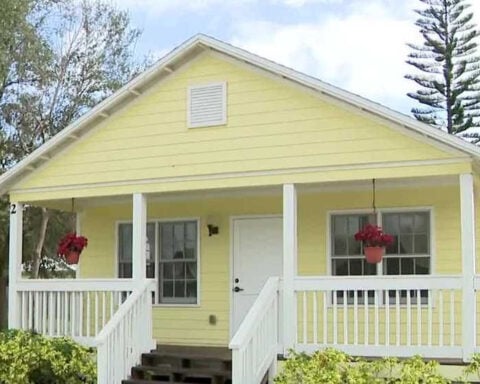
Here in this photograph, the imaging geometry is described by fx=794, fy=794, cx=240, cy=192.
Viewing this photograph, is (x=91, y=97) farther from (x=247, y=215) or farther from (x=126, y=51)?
(x=247, y=215)

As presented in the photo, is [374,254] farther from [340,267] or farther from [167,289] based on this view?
[167,289]

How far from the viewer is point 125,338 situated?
1095 cm

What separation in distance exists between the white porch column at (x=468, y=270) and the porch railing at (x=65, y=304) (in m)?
4.74

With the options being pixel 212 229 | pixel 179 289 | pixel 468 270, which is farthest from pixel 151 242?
pixel 468 270

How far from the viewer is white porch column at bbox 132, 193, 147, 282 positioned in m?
11.6

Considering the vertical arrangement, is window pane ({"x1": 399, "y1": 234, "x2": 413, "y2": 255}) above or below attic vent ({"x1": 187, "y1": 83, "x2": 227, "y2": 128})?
below

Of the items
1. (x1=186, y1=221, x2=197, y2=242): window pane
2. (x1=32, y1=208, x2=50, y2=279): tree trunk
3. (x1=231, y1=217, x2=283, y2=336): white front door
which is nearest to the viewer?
(x1=231, y1=217, x2=283, y2=336): white front door

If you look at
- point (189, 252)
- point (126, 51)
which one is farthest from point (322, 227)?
point (126, 51)

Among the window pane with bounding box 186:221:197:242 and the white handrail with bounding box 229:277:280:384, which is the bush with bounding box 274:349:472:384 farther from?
the window pane with bounding box 186:221:197:242

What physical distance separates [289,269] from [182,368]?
2.01m

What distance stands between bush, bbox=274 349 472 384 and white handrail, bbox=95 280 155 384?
7.56 feet

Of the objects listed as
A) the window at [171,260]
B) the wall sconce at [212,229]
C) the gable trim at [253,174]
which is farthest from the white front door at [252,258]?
the gable trim at [253,174]

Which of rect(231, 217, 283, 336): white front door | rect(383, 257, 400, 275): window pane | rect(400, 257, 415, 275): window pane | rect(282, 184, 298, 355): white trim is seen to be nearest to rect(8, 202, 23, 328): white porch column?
rect(231, 217, 283, 336): white front door

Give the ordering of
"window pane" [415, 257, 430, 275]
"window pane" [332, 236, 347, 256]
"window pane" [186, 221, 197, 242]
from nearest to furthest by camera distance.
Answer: "window pane" [415, 257, 430, 275] → "window pane" [332, 236, 347, 256] → "window pane" [186, 221, 197, 242]
